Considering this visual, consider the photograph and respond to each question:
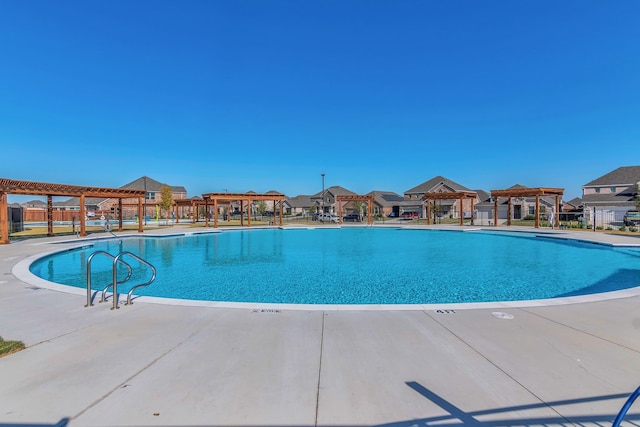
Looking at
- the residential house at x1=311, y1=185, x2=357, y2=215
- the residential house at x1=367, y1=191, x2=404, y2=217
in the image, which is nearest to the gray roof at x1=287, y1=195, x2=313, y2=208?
the residential house at x1=311, y1=185, x2=357, y2=215

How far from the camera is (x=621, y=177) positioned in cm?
4266

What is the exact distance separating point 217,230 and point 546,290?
75.1ft

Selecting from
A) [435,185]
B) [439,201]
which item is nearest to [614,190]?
[439,201]

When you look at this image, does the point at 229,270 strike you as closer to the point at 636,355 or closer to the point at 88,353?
the point at 88,353

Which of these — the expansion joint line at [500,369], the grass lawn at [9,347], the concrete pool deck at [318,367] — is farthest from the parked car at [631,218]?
the grass lawn at [9,347]

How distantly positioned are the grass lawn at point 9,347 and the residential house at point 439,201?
5046 centimetres

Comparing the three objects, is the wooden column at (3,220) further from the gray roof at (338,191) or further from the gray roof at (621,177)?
the gray roof at (621,177)

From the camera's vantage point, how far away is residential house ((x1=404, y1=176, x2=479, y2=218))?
5159 centimetres

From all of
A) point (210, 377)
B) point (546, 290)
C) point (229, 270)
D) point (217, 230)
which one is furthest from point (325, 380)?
point (217, 230)

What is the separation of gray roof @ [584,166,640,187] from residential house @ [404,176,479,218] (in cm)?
1624

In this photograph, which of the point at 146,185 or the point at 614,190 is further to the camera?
the point at 146,185

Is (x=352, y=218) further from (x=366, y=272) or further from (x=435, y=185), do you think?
(x=366, y=272)

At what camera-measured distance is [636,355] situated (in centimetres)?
371

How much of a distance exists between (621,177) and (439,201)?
22944 mm
